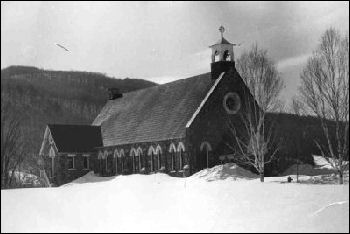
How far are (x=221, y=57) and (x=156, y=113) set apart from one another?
735 cm

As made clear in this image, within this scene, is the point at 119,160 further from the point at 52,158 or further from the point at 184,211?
the point at 184,211

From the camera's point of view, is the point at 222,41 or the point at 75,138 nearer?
the point at 222,41

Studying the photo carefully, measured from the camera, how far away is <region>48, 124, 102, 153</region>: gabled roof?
46.2m

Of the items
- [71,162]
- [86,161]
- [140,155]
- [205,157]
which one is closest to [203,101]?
[205,157]

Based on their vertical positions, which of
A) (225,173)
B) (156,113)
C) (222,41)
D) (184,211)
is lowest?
(184,211)

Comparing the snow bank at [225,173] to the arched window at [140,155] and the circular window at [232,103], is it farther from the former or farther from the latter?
the arched window at [140,155]

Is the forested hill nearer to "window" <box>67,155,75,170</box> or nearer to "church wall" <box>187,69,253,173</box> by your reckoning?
"window" <box>67,155,75,170</box>

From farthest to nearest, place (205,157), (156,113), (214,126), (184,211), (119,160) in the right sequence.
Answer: (119,160)
(156,113)
(214,126)
(205,157)
(184,211)

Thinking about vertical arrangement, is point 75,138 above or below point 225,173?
above

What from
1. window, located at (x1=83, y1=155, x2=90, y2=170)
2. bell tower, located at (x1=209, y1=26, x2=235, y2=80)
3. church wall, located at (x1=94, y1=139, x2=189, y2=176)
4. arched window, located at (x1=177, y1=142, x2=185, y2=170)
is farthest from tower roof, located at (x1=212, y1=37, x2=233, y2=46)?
window, located at (x1=83, y1=155, x2=90, y2=170)

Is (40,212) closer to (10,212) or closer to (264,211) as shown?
(10,212)

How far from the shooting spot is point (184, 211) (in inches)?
766

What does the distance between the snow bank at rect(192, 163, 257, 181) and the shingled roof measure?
3.98 m

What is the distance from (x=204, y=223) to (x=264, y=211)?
262 cm
